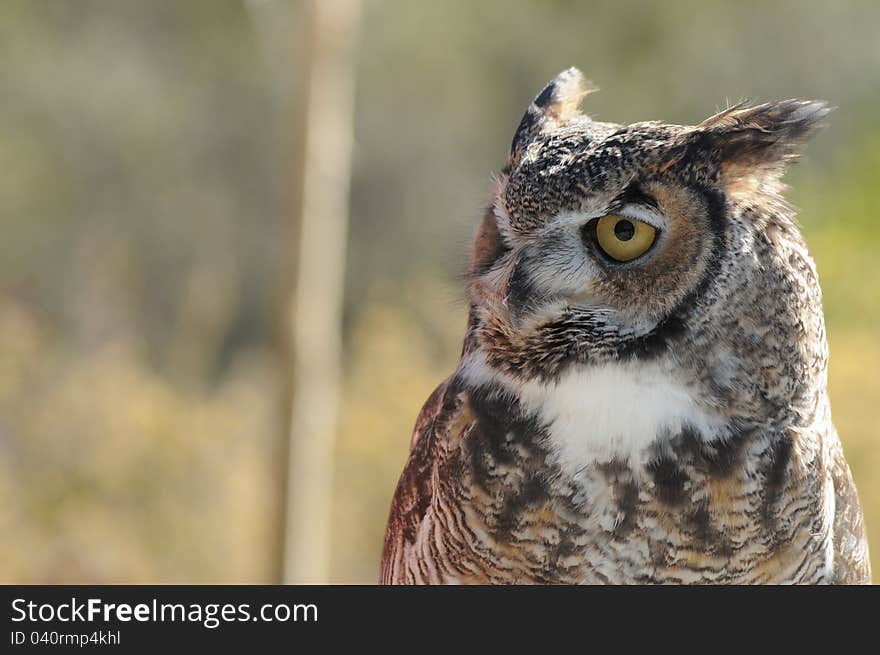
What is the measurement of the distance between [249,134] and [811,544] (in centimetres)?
852

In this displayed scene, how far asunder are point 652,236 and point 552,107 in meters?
0.33

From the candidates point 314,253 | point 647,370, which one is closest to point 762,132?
point 647,370

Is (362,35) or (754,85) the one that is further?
(362,35)

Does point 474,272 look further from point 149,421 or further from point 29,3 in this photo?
point 29,3

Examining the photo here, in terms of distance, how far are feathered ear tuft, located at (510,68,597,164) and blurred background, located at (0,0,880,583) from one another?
2.26 metres

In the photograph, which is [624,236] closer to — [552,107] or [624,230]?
[624,230]

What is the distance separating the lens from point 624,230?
1227 mm

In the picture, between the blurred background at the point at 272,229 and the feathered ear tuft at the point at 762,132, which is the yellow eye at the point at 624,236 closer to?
the feathered ear tuft at the point at 762,132

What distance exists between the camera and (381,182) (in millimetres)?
9141

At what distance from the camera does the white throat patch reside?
4.25ft

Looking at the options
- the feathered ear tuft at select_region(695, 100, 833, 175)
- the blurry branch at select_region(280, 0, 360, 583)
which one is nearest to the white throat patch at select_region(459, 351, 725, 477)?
the feathered ear tuft at select_region(695, 100, 833, 175)

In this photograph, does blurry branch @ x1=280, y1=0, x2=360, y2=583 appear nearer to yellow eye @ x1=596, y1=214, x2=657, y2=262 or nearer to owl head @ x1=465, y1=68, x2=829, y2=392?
owl head @ x1=465, y1=68, x2=829, y2=392

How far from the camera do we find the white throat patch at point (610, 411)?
51.0 inches
